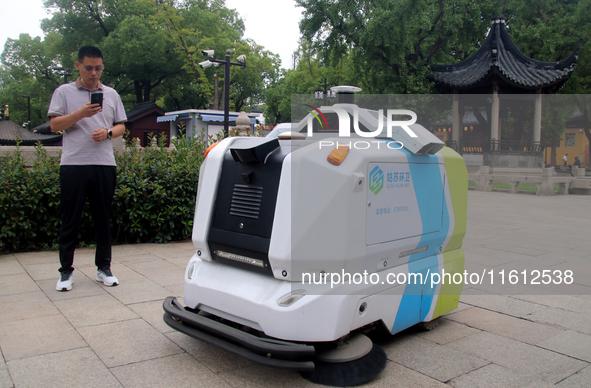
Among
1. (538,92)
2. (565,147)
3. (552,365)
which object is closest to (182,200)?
(552,365)

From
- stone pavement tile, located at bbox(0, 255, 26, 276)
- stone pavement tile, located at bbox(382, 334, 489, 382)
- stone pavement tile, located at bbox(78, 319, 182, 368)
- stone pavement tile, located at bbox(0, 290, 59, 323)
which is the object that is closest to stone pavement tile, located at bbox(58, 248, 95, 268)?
stone pavement tile, located at bbox(0, 255, 26, 276)

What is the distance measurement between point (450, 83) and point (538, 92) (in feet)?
15.3

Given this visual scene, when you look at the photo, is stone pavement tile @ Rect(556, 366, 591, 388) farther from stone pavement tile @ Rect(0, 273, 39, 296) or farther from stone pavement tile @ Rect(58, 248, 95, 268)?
stone pavement tile @ Rect(58, 248, 95, 268)

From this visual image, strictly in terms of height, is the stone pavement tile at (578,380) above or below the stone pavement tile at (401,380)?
below

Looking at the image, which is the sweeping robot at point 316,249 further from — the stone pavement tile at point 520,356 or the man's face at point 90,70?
the man's face at point 90,70

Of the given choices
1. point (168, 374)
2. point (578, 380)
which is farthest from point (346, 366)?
point (578, 380)

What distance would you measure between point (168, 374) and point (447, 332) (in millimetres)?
2064

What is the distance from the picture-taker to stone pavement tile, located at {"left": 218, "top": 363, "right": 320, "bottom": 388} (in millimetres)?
2529

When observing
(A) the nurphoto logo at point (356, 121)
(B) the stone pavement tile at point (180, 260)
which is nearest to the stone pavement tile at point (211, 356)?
(A) the nurphoto logo at point (356, 121)

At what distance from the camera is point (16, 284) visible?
421cm

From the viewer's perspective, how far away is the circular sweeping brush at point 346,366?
8.35 ft

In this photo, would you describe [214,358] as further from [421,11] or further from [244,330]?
[421,11]

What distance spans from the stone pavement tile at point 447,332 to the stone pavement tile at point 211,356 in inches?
54.4

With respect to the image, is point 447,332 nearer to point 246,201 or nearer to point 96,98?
point 246,201
